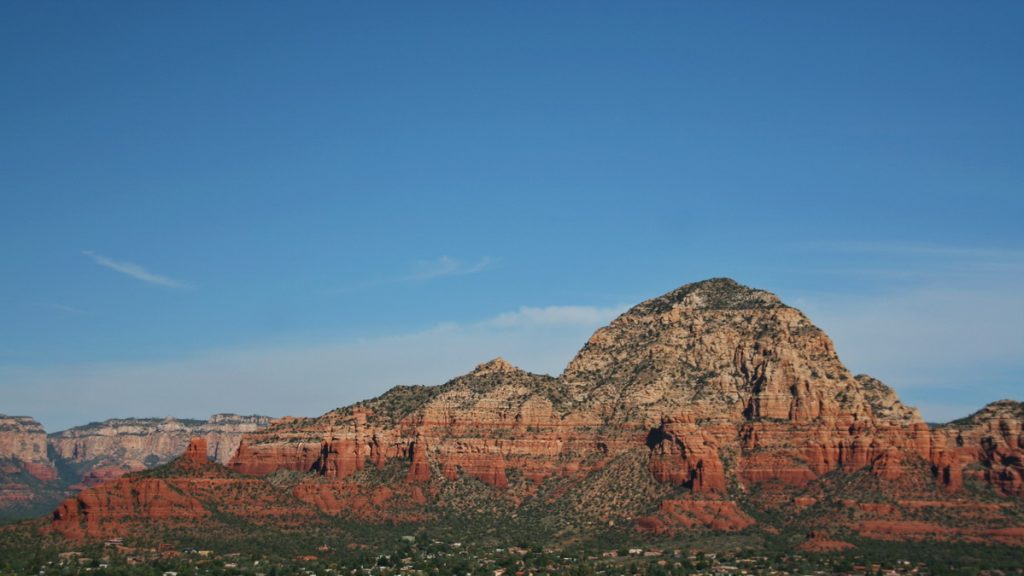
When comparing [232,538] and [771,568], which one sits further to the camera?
[232,538]

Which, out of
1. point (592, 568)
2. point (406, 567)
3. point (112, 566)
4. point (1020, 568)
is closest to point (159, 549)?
point (112, 566)

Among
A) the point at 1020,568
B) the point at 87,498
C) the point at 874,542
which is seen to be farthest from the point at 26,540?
the point at 1020,568

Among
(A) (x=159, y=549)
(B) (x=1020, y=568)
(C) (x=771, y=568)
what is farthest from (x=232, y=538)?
(B) (x=1020, y=568)

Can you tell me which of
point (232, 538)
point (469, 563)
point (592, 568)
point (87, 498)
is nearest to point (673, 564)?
point (592, 568)

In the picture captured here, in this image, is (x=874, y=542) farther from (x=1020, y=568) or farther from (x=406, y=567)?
(x=406, y=567)

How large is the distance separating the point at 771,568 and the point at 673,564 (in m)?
12.1

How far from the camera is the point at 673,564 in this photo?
7431 inches

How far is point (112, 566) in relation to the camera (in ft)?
586

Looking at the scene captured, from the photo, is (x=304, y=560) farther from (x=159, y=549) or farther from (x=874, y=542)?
(x=874, y=542)

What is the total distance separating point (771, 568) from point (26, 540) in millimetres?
93850

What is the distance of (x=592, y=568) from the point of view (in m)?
186

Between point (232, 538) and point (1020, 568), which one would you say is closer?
point (1020, 568)

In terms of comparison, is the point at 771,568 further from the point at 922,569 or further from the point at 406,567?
the point at 406,567

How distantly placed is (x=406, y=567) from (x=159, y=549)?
102ft
